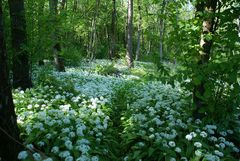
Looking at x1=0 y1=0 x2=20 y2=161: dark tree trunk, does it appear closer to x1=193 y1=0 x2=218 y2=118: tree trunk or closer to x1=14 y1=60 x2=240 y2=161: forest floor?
x1=14 y1=60 x2=240 y2=161: forest floor

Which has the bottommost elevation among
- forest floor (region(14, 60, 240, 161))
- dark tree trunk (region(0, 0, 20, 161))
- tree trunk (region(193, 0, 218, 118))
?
forest floor (region(14, 60, 240, 161))

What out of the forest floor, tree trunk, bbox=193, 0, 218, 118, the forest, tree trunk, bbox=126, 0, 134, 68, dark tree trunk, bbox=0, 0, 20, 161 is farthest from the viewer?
tree trunk, bbox=126, 0, 134, 68

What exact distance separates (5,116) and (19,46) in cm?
566

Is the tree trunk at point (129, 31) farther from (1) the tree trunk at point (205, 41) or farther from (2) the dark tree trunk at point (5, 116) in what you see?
(2) the dark tree trunk at point (5, 116)

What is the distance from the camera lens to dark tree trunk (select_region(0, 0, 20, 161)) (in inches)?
170

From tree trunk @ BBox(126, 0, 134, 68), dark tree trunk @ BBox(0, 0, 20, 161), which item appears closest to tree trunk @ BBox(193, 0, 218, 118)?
dark tree trunk @ BBox(0, 0, 20, 161)

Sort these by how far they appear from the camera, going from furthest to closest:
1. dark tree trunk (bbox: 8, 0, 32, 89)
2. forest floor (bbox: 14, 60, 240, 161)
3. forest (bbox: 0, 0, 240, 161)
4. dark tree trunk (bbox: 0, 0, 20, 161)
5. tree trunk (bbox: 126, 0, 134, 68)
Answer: tree trunk (bbox: 126, 0, 134, 68) < dark tree trunk (bbox: 8, 0, 32, 89) < forest floor (bbox: 14, 60, 240, 161) < forest (bbox: 0, 0, 240, 161) < dark tree trunk (bbox: 0, 0, 20, 161)

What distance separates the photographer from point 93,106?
315 inches

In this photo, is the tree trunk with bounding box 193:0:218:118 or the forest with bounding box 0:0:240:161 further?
the tree trunk with bounding box 193:0:218:118

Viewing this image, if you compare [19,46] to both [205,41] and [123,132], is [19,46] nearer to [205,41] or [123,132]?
[123,132]

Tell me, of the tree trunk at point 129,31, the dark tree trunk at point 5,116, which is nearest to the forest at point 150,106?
the dark tree trunk at point 5,116

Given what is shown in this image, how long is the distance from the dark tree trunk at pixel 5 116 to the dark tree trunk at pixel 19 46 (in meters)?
4.99

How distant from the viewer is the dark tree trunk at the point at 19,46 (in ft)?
31.1

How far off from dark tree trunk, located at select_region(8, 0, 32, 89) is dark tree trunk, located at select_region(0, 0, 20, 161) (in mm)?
4988
